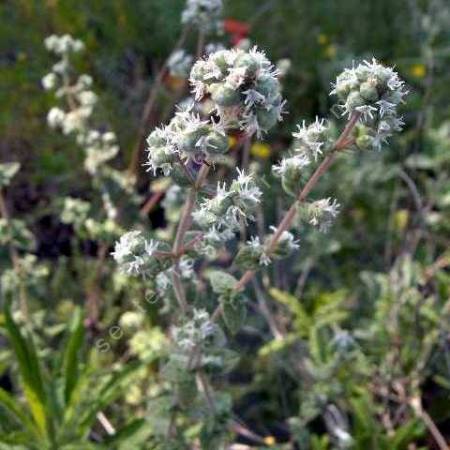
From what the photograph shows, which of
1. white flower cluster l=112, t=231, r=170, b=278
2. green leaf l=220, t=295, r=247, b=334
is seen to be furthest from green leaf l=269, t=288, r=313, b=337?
white flower cluster l=112, t=231, r=170, b=278

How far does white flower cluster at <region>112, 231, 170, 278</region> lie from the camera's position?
160 cm

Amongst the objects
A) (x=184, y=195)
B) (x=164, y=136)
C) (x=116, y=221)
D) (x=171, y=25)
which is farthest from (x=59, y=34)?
(x=164, y=136)

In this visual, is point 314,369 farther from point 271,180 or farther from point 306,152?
point 271,180

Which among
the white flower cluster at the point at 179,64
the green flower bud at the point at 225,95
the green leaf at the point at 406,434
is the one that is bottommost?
the green leaf at the point at 406,434

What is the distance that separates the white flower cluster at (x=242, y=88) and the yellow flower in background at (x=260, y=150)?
2.45m

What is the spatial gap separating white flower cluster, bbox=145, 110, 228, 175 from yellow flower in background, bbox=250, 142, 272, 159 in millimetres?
2378

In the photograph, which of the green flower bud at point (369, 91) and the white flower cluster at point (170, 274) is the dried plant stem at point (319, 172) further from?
the white flower cluster at point (170, 274)

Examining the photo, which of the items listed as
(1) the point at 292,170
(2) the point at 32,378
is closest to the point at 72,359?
(2) the point at 32,378

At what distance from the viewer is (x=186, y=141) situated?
4.61 feet

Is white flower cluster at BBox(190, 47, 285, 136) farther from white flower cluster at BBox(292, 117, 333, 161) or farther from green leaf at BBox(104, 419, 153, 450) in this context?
green leaf at BBox(104, 419, 153, 450)

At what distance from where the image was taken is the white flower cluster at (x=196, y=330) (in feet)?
5.90

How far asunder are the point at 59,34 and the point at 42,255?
133 centimetres

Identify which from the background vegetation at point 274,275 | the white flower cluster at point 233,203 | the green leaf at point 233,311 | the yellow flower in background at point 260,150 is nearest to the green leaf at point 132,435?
the background vegetation at point 274,275

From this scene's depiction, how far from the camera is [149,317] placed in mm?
2709
